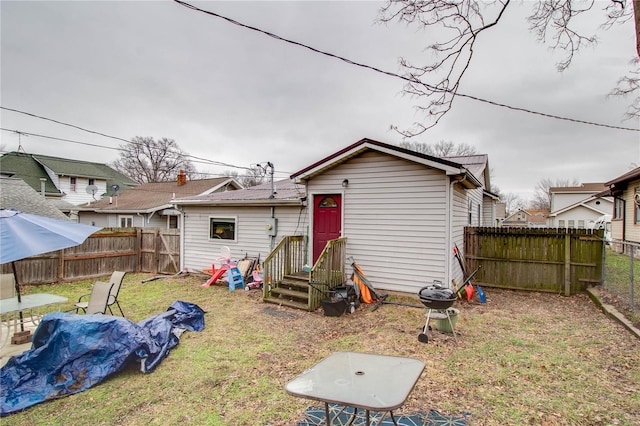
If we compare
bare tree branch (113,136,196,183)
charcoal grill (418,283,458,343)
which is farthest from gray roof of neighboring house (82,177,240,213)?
charcoal grill (418,283,458,343)

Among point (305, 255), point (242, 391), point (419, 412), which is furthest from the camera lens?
point (305, 255)

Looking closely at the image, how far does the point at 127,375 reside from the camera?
13.0 ft

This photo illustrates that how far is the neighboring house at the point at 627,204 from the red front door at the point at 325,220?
11591mm

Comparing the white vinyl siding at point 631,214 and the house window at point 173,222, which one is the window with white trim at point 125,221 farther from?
the white vinyl siding at point 631,214

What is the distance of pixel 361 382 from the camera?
2.18 meters

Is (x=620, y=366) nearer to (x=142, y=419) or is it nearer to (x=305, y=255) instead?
(x=142, y=419)

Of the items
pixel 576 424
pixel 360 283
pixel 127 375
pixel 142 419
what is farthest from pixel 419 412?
pixel 360 283

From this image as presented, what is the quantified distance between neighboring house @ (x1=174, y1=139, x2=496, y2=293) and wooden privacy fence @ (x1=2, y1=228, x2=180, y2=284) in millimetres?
4251

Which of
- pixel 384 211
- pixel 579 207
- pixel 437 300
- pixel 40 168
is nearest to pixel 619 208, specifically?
pixel 384 211

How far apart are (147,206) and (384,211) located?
16.1 m

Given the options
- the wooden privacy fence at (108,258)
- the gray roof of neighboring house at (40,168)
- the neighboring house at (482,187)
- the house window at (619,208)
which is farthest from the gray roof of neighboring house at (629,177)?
the gray roof of neighboring house at (40,168)

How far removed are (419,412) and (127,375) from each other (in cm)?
367

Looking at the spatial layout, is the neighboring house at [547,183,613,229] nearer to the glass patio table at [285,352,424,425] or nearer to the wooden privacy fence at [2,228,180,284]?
the wooden privacy fence at [2,228,180,284]

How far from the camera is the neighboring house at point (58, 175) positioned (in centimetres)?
2192
